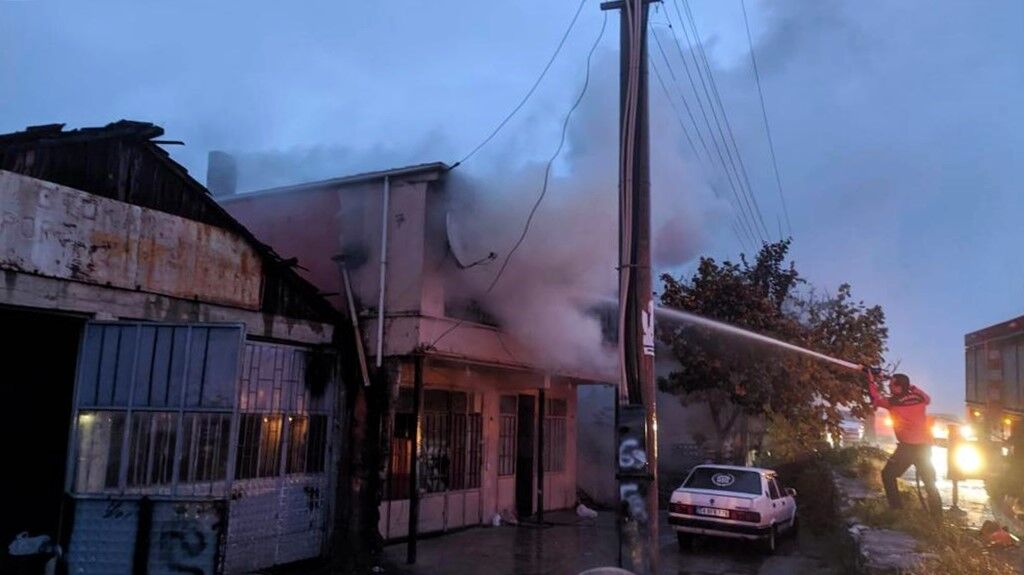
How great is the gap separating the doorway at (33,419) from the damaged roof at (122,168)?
151cm

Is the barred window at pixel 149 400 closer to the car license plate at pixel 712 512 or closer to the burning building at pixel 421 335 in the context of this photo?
the burning building at pixel 421 335

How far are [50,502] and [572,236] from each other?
758cm

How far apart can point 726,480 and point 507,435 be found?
181 inches

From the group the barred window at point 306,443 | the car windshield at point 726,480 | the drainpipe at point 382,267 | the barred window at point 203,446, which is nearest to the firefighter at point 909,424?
the car windshield at point 726,480

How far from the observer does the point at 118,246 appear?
8484 millimetres

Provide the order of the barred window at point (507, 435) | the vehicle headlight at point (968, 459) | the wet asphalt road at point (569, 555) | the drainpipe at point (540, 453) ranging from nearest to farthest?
1. the wet asphalt road at point (569, 555)
2. the vehicle headlight at point (968, 459)
3. the drainpipe at point (540, 453)
4. the barred window at point (507, 435)

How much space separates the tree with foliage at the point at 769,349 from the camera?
18.3 meters

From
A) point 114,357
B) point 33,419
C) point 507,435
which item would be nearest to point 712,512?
point 507,435

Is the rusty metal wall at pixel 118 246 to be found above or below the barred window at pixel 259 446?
above

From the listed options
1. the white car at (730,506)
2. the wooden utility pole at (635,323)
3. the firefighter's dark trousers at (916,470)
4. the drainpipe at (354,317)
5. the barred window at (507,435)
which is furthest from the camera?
the barred window at (507,435)

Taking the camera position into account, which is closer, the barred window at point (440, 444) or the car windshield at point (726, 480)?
the barred window at point (440, 444)

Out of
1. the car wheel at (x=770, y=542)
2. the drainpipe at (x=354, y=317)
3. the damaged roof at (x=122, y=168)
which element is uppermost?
the damaged roof at (x=122, y=168)

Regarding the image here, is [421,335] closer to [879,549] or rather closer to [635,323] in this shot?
[635,323]

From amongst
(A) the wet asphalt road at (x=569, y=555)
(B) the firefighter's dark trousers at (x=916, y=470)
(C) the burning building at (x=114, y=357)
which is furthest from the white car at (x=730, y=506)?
(C) the burning building at (x=114, y=357)
